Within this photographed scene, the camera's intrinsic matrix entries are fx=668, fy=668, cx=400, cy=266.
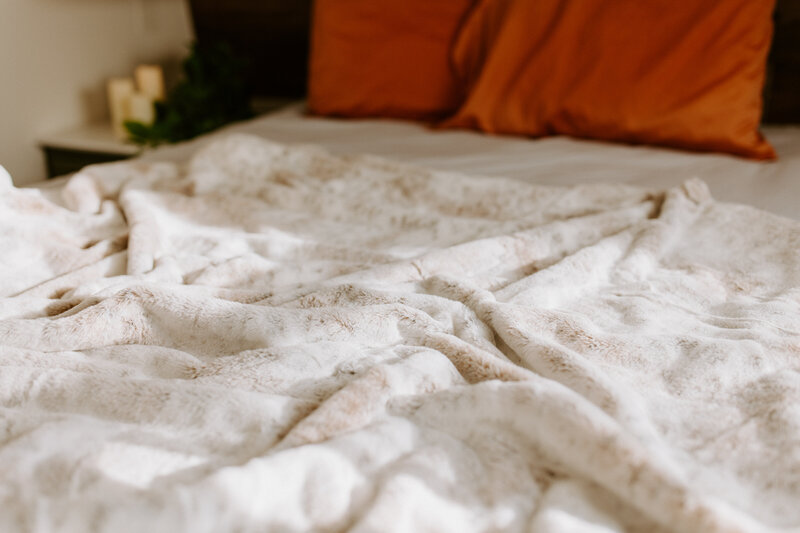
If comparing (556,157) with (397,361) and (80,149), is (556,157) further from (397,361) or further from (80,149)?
(80,149)

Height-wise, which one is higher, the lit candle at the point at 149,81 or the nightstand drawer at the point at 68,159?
the lit candle at the point at 149,81

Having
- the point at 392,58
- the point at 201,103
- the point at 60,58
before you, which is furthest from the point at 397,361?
the point at 60,58

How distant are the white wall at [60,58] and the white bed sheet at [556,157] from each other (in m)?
0.61

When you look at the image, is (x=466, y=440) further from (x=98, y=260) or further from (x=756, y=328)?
(x=98, y=260)

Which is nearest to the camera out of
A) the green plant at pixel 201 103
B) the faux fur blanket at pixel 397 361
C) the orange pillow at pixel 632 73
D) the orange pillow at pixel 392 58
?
the faux fur blanket at pixel 397 361

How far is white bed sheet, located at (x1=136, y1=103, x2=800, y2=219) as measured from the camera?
1.32 metres

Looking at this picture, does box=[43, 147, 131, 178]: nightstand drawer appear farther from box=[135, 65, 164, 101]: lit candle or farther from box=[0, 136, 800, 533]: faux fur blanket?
box=[0, 136, 800, 533]: faux fur blanket

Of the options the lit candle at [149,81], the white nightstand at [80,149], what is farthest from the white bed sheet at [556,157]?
the lit candle at [149,81]

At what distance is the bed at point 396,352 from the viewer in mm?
522

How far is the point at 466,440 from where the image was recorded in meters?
0.60

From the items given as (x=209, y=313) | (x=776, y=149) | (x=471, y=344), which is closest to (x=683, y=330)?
(x=471, y=344)

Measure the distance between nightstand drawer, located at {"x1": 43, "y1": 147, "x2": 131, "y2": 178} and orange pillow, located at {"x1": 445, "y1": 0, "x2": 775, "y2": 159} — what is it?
1.07 metres

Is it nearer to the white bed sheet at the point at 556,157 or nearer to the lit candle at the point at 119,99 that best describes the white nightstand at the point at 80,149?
the lit candle at the point at 119,99

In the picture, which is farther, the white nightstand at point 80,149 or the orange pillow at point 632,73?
the white nightstand at point 80,149
